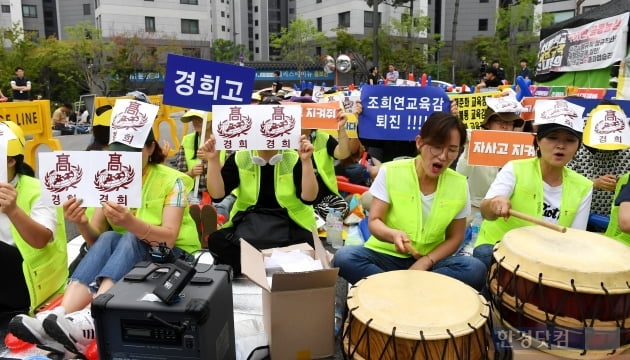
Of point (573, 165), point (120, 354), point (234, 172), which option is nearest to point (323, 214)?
point (234, 172)

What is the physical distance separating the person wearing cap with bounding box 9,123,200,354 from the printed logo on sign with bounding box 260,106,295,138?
69 centimetres

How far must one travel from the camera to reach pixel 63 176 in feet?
8.79

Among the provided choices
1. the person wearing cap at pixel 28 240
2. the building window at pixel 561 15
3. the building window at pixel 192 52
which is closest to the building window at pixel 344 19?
the building window at pixel 192 52

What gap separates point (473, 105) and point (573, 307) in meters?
3.91

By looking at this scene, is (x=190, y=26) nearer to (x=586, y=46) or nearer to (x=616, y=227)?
(x=586, y=46)

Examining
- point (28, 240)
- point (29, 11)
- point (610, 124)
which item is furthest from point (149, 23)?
point (610, 124)

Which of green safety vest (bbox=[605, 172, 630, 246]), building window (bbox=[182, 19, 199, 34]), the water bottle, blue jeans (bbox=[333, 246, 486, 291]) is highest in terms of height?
building window (bbox=[182, 19, 199, 34])

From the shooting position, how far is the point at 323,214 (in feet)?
17.8

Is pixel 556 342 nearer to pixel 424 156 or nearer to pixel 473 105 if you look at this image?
pixel 424 156

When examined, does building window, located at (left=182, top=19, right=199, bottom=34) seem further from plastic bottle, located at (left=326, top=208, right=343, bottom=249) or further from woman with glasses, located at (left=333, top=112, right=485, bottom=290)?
woman with glasses, located at (left=333, top=112, right=485, bottom=290)

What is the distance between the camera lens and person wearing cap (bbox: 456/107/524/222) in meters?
4.43

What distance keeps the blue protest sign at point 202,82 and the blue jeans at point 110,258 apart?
1.39 meters

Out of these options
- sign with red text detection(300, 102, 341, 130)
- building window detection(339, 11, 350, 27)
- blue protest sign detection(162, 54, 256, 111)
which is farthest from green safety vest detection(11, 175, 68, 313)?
building window detection(339, 11, 350, 27)

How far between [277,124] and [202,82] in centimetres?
98
